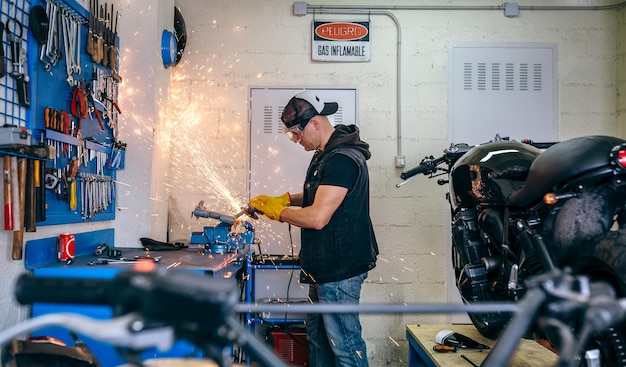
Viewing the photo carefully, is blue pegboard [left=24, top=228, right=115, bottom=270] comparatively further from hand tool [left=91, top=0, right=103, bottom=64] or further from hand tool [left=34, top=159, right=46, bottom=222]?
hand tool [left=91, top=0, right=103, bottom=64]

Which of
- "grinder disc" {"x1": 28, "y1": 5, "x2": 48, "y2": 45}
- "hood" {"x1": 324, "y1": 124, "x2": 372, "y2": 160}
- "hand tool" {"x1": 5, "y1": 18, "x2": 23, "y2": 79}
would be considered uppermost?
"grinder disc" {"x1": 28, "y1": 5, "x2": 48, "y2": 45}

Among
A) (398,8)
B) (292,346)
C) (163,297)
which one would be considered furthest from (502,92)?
(163,297)

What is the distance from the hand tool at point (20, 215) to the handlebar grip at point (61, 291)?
4.89ft

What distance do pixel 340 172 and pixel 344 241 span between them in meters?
0.35

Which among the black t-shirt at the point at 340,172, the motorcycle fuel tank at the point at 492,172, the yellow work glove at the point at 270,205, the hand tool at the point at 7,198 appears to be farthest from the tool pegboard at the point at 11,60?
the motorcycle fuel tank at the point at 492,172

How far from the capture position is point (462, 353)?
234 centimetres

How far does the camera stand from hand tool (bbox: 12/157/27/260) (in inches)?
→ 72.0

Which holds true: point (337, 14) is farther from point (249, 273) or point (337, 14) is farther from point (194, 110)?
point (249, 273)

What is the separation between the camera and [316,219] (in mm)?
2381

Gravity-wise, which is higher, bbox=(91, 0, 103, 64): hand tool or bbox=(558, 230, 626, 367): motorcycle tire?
bbox=(91, 0, 103, 64): hand tool

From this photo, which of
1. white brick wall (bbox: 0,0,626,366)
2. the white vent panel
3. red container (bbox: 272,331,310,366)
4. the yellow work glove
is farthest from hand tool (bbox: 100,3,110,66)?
the white vent panel

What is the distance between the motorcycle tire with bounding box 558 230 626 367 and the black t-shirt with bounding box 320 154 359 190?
111 cm

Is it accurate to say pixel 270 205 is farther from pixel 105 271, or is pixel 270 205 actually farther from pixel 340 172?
pixel 105 271

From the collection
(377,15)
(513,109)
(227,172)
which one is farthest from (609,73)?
(227,172)
